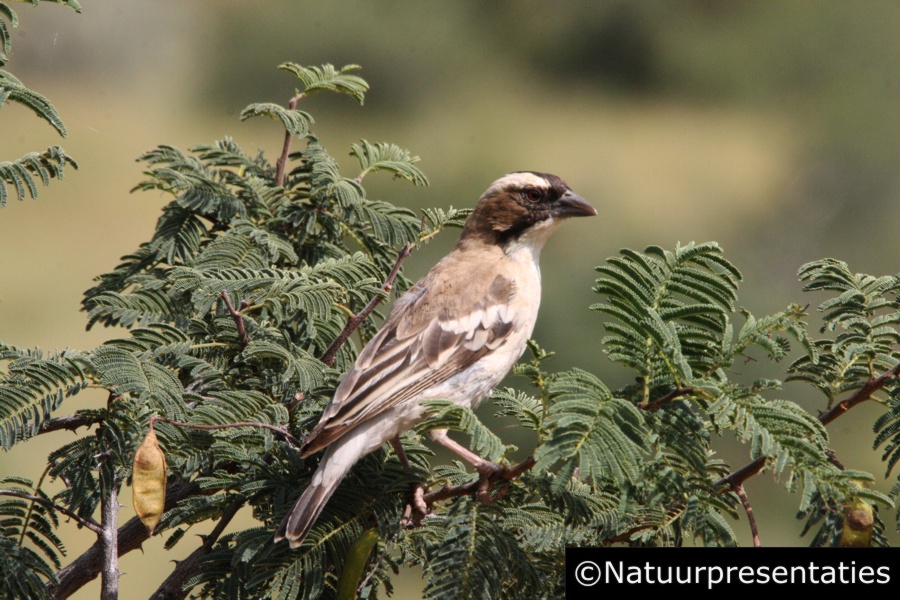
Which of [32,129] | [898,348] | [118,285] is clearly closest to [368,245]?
[118,285]

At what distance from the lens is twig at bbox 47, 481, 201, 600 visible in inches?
99.0

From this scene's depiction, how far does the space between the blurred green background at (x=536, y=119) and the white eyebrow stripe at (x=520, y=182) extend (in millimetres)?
5393

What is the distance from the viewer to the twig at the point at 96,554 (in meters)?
2.52

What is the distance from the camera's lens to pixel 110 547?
2.31 m

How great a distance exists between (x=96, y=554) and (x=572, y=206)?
2.23 metres

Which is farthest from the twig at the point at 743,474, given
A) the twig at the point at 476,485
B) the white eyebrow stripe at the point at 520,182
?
the white eyebrow stripe at the point at 520,182

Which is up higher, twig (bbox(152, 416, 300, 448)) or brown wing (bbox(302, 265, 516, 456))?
brown wing (bbox(302, 265, 516, 456))

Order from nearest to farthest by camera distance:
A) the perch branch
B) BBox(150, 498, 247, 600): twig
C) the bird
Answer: the perch branch
BBox(150, 498, 247, 600): twig
the bird

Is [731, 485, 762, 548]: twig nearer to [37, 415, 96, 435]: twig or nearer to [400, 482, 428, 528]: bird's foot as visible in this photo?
[400, 482, 428, 528]: bird's foot

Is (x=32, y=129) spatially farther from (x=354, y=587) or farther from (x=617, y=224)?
(x=354, y=587)

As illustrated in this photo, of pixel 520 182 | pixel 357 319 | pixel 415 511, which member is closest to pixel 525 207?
pixel 520 182

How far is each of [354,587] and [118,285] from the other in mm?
1624

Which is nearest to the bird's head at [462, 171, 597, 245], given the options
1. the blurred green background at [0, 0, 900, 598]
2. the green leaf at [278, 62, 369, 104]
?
the green leaf at [278, 62, 369, 104]

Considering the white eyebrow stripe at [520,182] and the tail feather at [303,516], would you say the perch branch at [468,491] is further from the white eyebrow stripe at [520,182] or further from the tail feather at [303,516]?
the white eyebrow stripe at [520,182]
